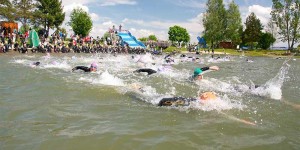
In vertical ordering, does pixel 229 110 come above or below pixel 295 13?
below

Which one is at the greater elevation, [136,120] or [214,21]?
[214,21]

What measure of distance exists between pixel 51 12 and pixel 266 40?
51006 mm

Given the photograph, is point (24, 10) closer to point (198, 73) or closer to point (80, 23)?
point (80, 23)

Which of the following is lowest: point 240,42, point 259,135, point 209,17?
point 259,135

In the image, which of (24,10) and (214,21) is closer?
(24,10)

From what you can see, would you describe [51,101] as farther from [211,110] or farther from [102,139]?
[211,110]

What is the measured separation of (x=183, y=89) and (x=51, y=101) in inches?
216

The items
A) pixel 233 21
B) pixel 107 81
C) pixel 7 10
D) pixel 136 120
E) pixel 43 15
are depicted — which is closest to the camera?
pixel 136 120

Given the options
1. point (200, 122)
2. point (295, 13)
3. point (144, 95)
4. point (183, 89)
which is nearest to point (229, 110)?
point (200, 122)

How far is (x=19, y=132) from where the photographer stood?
6.33m

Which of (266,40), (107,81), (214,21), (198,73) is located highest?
(214,21)

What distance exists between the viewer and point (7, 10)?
4116 centimetres

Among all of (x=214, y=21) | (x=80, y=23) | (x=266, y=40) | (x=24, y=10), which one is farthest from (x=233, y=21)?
(x=24, y=10)

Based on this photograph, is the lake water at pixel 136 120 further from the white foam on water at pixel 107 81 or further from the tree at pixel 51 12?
the tree at pixel 51 12
